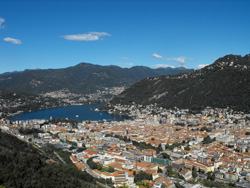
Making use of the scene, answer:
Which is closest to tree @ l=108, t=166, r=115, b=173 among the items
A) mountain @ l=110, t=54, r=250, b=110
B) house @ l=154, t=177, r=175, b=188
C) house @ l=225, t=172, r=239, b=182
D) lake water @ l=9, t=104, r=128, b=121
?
house @ l=154, t=177, r=175, b=188

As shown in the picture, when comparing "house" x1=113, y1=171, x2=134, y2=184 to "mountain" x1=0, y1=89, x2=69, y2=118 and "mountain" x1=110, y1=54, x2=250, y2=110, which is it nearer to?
"mountain" x1=110, y1=54, x2=250, y2=110

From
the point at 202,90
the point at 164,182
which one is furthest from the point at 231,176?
the point at 202,90

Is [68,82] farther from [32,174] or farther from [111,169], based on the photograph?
[32,174]

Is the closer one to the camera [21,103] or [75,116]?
[75,116]

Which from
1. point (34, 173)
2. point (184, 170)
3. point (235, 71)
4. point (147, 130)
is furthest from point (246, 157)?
point (235, 71)

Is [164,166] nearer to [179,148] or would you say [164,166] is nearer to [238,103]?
[179,148]

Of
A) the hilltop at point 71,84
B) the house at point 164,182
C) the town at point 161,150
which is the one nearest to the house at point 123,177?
the town at point 161,150
